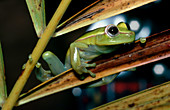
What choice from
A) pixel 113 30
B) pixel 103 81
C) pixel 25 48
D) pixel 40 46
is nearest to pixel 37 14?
pixel 40 46

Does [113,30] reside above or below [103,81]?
above

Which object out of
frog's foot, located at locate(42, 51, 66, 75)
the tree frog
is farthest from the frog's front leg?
frog's foot, located at locate(42, 51, 66, 75)

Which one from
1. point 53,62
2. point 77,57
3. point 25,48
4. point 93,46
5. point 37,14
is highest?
point 37,14

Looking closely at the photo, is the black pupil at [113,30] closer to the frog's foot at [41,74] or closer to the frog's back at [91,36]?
the frog's back at [91,36]

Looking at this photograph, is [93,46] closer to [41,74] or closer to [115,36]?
[115,36]

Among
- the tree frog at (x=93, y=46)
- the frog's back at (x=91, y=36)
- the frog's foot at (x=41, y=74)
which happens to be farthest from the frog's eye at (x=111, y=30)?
the frog's foot at (x=41, y=74)

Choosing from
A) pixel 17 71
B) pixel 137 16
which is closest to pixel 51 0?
pixel 137 16

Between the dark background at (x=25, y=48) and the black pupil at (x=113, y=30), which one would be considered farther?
the dark background at (x=25, y=48)

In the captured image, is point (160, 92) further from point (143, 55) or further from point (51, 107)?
point (51, 107)
